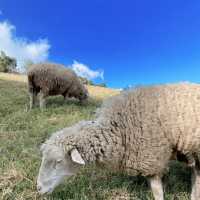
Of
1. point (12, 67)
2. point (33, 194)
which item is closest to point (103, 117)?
point (33, 194)

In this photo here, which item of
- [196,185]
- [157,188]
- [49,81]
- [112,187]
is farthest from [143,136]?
[49,81]

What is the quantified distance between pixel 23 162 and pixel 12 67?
50.2 metres

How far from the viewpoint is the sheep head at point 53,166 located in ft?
13.5

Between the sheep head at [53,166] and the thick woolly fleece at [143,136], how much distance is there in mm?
99

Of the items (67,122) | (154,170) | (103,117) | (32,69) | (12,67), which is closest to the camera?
(154,170)

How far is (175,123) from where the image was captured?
4.22 metres

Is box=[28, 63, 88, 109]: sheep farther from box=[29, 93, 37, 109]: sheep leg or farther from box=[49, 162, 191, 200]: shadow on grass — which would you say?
box=[49, 162, 191, 200]: shadow on grass

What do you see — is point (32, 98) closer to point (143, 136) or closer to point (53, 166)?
point (53, 166)

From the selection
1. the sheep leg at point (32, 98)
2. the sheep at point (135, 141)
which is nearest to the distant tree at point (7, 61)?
the sheep leg at point (32, 98)

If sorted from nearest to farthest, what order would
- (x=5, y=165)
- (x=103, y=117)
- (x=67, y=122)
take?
(x=103, y=117), (x=5, y=165), (x=67, y=122)

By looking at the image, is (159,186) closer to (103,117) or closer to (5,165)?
(103,117)

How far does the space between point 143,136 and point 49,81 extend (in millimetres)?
7591

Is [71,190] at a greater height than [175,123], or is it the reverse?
[175,123]

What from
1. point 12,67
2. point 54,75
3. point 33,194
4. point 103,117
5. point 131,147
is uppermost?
point 12,67
